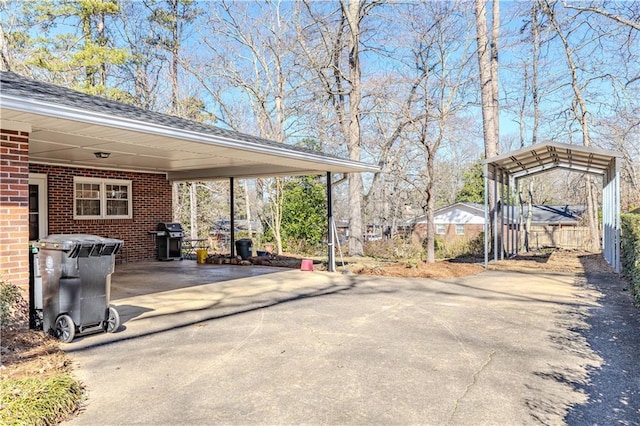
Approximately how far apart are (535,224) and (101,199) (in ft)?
84.9

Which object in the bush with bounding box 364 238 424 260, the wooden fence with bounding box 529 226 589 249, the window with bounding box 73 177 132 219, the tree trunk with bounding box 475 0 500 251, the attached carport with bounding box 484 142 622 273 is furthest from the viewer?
the wooden fence with bounding box 529 226 589 249

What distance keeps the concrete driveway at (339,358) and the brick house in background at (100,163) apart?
6.72 feet

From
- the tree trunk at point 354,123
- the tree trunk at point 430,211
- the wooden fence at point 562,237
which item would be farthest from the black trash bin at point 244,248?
the wooden fence at point 562,237

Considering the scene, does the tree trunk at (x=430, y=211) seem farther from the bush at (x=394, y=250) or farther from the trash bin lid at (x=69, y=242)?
the trash bin lid at (x=69, y=242)

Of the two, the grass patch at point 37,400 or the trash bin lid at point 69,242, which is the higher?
the trash bin lid at point 69,242

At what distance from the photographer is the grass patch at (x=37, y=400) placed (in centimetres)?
282

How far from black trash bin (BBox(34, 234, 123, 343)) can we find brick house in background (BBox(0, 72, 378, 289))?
14.9 inches

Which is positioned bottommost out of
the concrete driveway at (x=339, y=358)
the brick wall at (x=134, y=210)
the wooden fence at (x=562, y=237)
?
the concrete driveway at (x=339, y=358)

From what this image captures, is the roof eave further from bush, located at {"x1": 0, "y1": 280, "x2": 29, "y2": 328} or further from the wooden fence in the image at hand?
the wooden fence

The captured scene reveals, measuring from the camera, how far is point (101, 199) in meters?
12.2

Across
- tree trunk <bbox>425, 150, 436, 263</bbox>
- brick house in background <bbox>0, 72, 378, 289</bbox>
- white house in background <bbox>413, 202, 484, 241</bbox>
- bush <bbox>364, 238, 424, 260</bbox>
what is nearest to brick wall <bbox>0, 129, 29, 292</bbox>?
brick house in background <bbox>0, 72, 378, 289</bbox>

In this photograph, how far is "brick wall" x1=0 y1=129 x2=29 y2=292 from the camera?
4.89m

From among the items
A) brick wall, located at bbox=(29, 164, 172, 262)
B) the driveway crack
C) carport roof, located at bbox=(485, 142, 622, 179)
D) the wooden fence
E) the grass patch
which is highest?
carport roof, located at bbox=(485, 142, 622, 179)

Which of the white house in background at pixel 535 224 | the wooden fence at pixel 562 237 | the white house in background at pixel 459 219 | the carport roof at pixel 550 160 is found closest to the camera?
the carport roof at pixel 550 160
